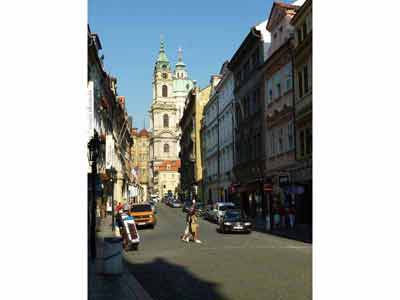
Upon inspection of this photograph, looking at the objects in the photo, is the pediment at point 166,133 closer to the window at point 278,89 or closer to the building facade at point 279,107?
the building facade at point 279,107

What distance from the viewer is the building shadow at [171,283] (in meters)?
12.0

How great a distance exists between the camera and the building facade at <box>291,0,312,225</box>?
33.8 m

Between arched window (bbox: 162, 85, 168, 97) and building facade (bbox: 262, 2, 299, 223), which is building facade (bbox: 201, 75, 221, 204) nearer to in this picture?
building facade (bbox: 262, 2, 299, 223)

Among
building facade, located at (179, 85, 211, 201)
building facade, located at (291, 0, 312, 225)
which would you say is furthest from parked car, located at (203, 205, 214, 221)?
building facade, located at (179, 85, 211, 201)

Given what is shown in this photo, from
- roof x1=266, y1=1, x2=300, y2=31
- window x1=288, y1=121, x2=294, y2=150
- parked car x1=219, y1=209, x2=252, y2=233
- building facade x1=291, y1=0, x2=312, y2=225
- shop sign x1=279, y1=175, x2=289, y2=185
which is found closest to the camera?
parked car x1=219, y1=209, x2=252, y2=233

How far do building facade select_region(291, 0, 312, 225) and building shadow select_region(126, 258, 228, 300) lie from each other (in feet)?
57.0

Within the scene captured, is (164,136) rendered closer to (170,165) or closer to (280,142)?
(170,165)

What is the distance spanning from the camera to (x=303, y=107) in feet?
115

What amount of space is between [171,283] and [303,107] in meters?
22.8

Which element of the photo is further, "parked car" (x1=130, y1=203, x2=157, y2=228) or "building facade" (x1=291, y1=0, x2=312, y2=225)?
"parked car" (x1=130, y1=203, x2=157, y2=228)
